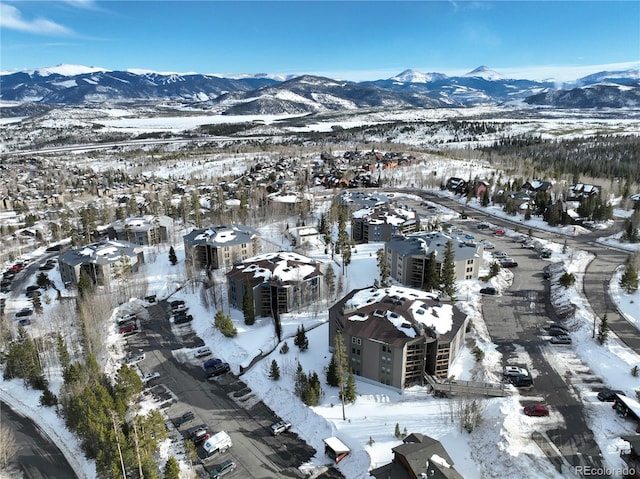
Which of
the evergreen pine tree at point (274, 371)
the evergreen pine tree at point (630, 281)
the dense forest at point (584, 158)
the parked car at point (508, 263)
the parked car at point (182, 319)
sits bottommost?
the parked car at point (182, 319)

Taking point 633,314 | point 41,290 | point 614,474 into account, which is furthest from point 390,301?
point 41,290

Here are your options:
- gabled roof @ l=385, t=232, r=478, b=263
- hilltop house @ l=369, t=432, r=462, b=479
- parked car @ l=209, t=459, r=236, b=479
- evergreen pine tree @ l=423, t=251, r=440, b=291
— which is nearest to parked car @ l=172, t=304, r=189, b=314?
parked car @ l=209, t=459, r=236, b=479

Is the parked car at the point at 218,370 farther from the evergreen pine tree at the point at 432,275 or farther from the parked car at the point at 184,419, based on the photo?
the evergreen pine tree at the point at 432,275

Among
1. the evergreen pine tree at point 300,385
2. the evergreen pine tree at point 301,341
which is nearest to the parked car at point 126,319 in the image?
the evergreen pine tree at point 301,341

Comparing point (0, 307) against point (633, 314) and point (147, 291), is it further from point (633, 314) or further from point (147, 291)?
point (633, 314)

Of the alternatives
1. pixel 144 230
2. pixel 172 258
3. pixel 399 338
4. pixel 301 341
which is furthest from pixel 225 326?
pixel 144 230

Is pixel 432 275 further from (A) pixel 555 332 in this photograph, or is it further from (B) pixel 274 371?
(B) pixel 274 371

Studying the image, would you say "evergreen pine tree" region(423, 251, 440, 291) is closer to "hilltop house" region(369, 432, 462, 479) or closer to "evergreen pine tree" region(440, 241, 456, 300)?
"evergreen pine tree" region(440, 241, 456, 300)
